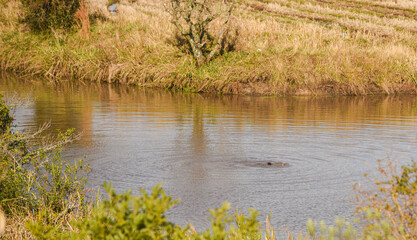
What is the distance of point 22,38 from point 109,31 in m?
4.05

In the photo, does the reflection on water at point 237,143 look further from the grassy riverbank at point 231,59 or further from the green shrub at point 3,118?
the green shrub at point 3,118

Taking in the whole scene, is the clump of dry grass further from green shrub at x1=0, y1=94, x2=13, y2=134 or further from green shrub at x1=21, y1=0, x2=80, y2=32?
green shrub at x1=0, y1=94, x2=13, y2=134

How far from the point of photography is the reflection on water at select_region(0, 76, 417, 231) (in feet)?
28.6

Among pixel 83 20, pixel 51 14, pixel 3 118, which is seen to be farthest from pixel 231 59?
pixel 3 118

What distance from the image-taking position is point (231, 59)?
2227cm

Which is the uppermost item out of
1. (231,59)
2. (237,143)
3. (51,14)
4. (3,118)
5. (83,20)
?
(51,14)

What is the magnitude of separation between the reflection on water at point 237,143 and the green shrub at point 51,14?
24.4 feet

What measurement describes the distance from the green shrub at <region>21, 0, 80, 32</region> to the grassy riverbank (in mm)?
513

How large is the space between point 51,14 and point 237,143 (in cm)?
1786

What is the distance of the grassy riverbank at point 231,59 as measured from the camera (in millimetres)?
21328

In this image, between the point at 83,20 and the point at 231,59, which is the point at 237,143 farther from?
the point at 83,20

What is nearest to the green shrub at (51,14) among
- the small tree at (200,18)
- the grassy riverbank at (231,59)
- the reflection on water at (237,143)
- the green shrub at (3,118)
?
the grassy riverbank at (231,59)

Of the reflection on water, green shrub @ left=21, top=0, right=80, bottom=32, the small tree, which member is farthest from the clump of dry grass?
the reflection on water

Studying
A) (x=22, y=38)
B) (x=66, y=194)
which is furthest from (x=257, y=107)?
(x=22, y=38)
